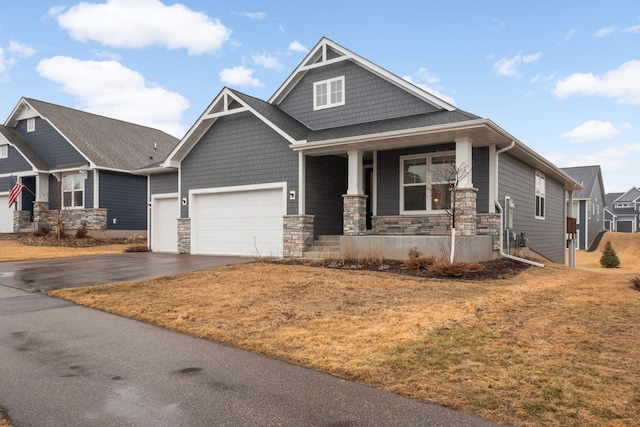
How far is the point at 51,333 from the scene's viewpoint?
230 inches

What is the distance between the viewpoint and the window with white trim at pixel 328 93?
627 inches

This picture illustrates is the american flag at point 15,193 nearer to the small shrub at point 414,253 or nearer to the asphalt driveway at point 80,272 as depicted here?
the asphalt driveway at point 80,272

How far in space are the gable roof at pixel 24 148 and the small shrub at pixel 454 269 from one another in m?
23.7

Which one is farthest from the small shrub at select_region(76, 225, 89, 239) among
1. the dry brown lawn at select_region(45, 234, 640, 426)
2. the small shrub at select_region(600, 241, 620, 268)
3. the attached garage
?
the attached garage

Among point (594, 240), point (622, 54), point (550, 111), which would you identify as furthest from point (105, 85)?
point (594, 240)

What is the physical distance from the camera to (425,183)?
13.7 metres

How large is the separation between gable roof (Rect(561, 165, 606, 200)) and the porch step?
31.5 m

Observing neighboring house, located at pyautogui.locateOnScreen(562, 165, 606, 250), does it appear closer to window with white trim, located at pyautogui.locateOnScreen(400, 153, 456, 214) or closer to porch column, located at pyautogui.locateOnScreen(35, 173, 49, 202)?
window with white trim, located at pyautogui.locateOnScreen(400, 153, 456, 214)

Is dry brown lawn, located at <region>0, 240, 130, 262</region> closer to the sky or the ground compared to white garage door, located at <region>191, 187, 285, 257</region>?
closer to the ground

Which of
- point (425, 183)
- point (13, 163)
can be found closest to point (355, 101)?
point (425, 183)

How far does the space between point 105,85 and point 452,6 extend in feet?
100

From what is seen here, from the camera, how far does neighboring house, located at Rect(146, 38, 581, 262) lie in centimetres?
1246

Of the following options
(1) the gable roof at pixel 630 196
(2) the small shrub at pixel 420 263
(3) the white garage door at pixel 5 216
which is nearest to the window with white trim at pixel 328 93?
(2) the small shrub at pixel 420 263

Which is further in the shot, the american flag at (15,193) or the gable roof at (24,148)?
the gable roof at (24,148)
